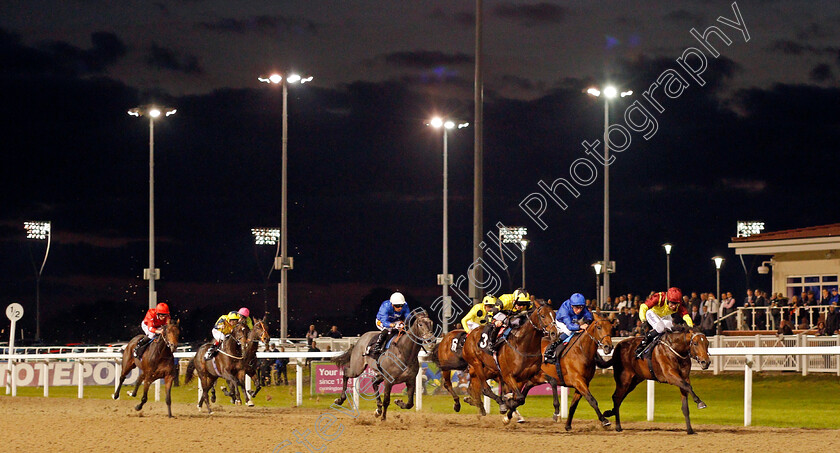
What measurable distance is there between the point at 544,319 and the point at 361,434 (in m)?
2.44

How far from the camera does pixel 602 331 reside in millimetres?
11102

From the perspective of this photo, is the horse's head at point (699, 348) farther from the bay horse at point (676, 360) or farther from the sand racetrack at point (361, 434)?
the sand racetrack at point (361, 434)

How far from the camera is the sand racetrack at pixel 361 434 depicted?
32.7ft

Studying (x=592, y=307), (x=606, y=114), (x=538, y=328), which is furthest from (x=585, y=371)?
(x=606, y=114)

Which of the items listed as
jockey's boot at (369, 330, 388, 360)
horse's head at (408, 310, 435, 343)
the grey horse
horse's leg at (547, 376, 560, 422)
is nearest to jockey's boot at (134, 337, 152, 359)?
the grey horse

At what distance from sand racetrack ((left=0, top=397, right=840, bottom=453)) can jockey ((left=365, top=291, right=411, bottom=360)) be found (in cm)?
96

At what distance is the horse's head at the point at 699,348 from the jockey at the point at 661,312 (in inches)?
13.2

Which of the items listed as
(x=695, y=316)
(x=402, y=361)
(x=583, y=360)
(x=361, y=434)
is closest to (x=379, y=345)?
(x=402, y=361)

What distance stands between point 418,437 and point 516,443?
4.27 feet

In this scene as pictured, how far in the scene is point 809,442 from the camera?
9.99 meters

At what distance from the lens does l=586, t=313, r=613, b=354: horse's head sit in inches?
431

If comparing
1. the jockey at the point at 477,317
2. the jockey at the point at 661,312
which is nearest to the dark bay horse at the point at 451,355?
the jockey at the point at 477,317

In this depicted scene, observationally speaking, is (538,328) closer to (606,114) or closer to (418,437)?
(418,437)

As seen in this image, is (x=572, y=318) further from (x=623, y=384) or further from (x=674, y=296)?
(x=674, y=296)
